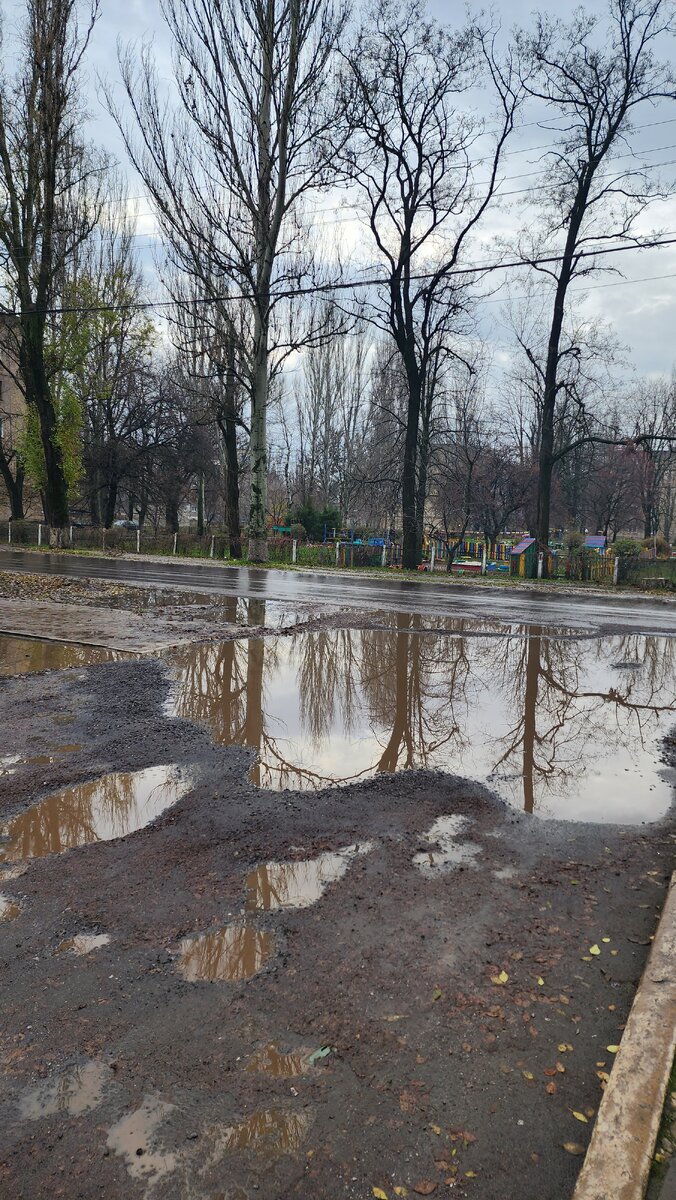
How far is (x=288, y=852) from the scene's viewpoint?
4.20m

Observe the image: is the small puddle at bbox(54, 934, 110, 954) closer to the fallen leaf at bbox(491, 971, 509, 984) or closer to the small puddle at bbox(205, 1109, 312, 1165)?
the small puddle at bbox(205, 1109, 312, 1165)

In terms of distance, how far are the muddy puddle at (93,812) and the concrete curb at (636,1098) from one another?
296cm

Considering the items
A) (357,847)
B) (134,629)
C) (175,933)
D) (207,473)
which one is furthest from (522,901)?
(207,473)

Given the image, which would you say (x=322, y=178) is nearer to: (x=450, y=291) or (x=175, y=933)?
(x=450, y=291)

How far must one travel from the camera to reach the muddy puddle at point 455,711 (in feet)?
18.1

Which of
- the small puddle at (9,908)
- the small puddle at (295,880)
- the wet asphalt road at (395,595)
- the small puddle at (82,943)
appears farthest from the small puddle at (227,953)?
the wet asphalt road at (395,595)

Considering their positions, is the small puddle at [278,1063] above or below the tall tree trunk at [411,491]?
below

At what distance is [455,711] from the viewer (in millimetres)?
7426

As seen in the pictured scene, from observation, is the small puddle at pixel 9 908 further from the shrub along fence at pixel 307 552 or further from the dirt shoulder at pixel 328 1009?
the shrub along fence at pixel 307 552

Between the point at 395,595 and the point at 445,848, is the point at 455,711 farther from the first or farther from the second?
the point at 395,595

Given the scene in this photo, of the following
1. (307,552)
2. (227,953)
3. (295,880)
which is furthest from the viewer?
(307,552)

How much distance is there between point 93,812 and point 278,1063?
2540 mm

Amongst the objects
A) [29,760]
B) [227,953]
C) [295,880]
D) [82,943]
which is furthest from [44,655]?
[227,953]

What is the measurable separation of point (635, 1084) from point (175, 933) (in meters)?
1.99
